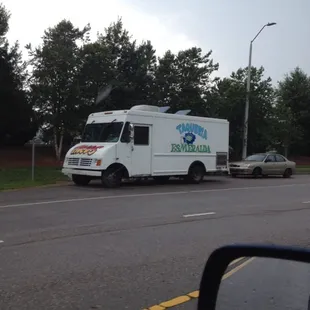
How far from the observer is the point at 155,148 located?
62.8 ft

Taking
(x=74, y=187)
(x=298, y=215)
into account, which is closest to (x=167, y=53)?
(x=74, y=187)

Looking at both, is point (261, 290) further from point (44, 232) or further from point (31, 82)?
point (31, 82)

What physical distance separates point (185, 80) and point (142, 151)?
17.5 meters

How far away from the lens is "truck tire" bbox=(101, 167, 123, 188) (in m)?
17.7

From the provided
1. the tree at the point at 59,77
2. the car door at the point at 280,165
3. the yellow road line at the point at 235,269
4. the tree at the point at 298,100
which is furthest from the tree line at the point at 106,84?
the yellow road line at the point at 235,269

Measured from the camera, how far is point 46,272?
A: 5945 mm

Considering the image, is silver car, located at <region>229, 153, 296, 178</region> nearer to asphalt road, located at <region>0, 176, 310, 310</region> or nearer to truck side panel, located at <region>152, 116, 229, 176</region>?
truck side panel, located at <region>152, 116, 229, 176</region>

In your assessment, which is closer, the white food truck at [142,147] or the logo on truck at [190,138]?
the white food truck at [142,147]

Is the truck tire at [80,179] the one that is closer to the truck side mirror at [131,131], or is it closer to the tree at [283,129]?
the truck side mirror at [131,131]

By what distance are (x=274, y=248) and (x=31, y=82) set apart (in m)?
32.3

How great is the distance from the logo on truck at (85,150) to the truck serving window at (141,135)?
1540 millimetres

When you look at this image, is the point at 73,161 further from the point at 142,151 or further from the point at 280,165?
the point at 280,165

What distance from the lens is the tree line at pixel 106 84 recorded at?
99.9 ft

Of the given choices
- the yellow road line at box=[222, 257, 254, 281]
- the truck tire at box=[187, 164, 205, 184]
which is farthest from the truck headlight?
the yellow road line at box=[222, 257, 254, 281]
